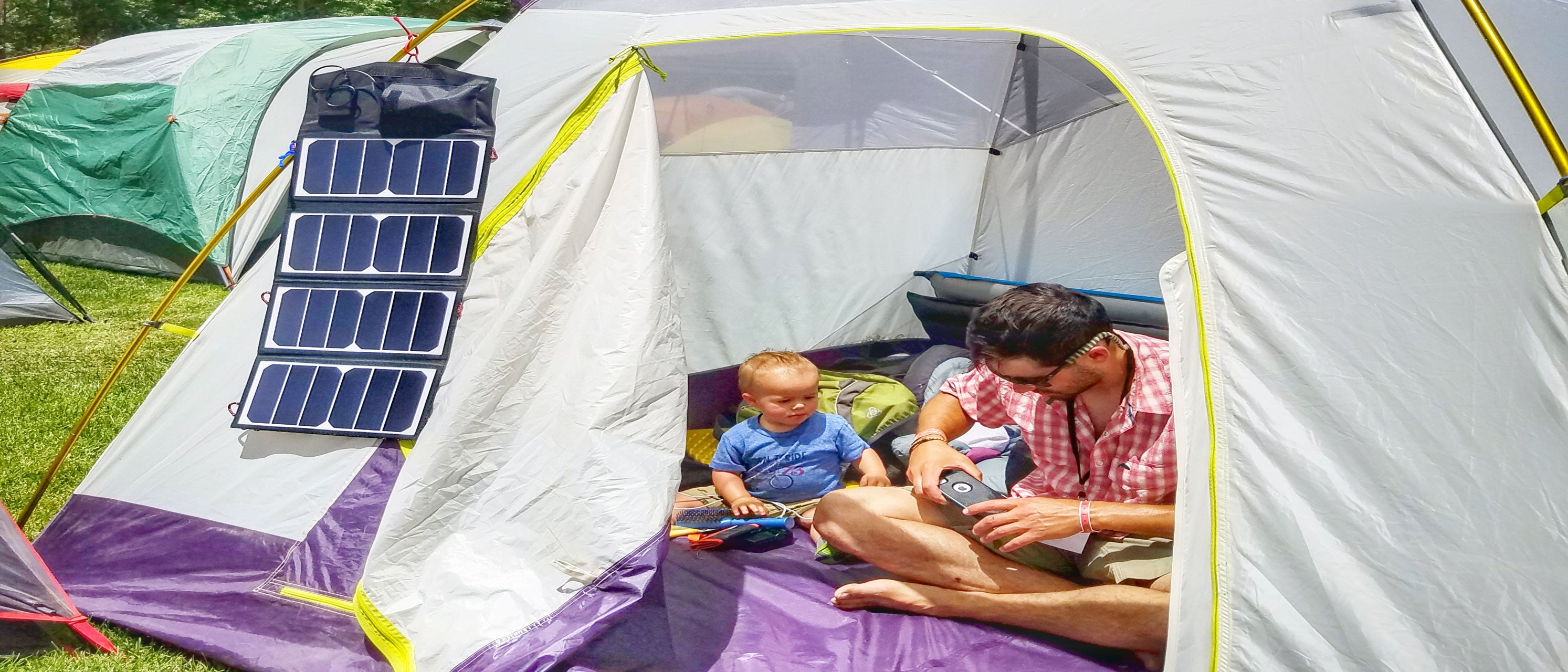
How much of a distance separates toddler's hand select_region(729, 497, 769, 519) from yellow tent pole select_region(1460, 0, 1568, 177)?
193 centimetres

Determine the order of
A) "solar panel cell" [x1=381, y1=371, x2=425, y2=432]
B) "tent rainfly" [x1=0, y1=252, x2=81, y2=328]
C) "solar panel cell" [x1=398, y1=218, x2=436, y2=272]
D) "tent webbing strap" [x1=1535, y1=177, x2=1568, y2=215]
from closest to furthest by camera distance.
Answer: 1. "tent webbing strap" [x1=1535, y1=177, x2=1568, y2=215]
2. "solar panel cell" [x1=381, y1=371, x2=425, y2=432]
3. "solar panel cell" [x1=398, y1=218, x2=436, y2=272]
4. "tent rainfly" [x1=0, y1=252, x2=81, y2=328]

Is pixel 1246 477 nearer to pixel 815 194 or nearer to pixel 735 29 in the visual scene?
pixel 735 29

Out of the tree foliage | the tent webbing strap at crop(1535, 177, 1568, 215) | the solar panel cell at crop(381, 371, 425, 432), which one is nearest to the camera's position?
the tent webbing strap at crop(1535, 177, 1568, 215)

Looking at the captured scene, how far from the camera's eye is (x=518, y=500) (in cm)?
247

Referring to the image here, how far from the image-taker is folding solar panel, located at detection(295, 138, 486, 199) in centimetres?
283

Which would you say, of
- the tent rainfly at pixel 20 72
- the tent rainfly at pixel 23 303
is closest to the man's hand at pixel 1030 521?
the tent rainfly at pixel 23 303

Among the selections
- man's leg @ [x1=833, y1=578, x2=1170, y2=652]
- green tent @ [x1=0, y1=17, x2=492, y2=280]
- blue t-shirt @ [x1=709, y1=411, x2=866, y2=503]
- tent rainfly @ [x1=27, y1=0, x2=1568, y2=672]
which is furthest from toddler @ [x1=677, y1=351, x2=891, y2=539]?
green tent @ [x1=0, y1=17, x2=492, y2=280]

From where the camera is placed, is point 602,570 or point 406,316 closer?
point 602,570

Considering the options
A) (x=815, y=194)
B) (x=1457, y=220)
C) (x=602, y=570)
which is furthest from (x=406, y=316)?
(x=1457, y=220)

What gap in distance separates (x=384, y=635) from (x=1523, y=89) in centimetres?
238

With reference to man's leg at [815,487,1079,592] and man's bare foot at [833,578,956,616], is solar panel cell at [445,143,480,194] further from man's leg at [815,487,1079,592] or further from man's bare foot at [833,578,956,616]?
man's bare foot at [833,578,956,616]

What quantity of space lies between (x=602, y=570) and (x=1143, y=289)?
2187mm

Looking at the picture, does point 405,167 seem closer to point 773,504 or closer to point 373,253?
point 373,253

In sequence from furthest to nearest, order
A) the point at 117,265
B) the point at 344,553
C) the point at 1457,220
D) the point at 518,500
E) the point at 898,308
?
the point at 117,265 → the point at 898,308 → the point at 344,553 → the point at 518,500 → the point at 1457,220
